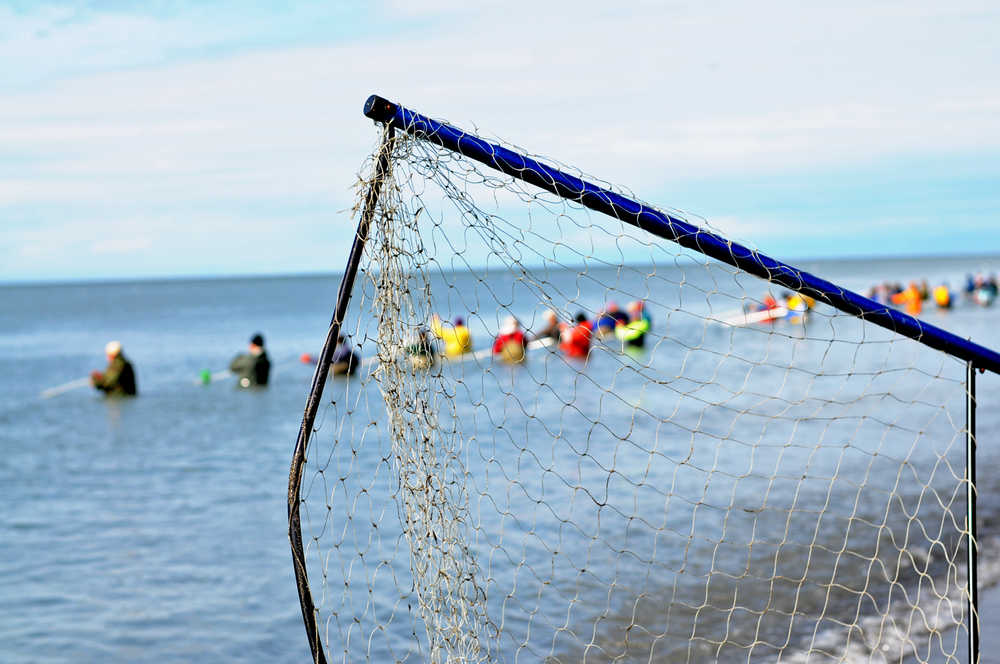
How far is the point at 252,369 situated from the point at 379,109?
2075cm

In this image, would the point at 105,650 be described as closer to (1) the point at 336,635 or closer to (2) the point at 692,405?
(1) the point at 336,635

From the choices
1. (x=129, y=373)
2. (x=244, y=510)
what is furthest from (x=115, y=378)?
(x=244, y=510)

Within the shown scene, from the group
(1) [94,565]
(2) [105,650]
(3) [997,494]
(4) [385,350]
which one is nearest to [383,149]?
(4) [385,350]

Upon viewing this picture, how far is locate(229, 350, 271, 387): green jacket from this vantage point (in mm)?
23875

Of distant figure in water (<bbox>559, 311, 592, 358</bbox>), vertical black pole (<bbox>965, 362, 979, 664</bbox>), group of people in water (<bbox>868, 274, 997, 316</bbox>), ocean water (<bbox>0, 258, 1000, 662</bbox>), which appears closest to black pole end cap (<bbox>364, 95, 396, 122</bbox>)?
ocean water (<bbox>0, 258, 1000, 662</bbox>)

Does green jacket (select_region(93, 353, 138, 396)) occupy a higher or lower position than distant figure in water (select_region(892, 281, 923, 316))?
lower

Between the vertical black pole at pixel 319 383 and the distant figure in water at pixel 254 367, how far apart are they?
66.9ft

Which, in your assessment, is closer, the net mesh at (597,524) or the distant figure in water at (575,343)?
the net mesh at (597,524)

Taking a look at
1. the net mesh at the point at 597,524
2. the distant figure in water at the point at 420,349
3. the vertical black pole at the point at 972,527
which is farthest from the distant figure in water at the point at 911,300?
the distant figure in water at the point at 420,349

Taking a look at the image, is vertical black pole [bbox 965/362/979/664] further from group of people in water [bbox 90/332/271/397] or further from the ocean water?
group of people in water [bbox 90/332/271/397]

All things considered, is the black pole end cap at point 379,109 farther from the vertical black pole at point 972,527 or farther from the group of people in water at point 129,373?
the group of people in water at point 129,373

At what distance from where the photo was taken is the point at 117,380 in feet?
75.7

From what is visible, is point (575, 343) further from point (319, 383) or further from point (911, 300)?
point (319, 383)

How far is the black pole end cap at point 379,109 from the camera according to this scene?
3895 mm
